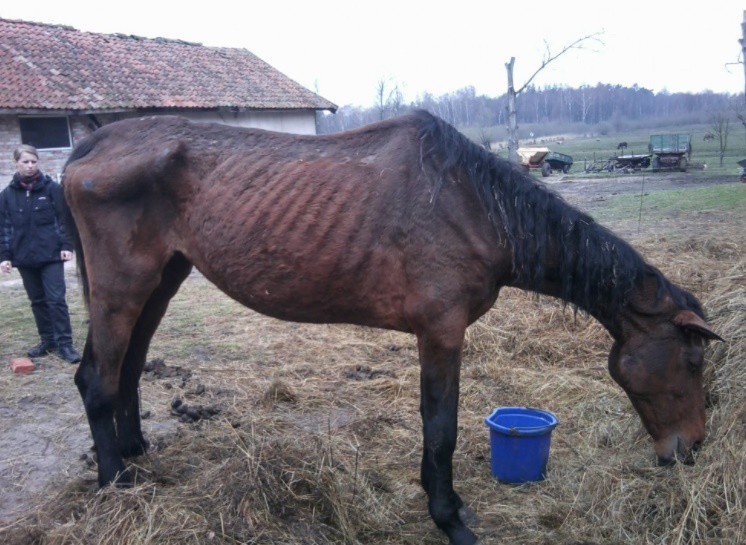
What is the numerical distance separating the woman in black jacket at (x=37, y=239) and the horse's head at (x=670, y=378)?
17.0 feet

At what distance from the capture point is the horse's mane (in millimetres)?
3281

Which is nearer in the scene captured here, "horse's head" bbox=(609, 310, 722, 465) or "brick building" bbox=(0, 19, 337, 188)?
"horse's head" bbox=(609, 310, 722, 465)

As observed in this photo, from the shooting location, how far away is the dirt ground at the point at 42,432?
3.86 meters

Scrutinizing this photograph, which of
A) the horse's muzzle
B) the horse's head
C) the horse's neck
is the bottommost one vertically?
the horse's muzzle

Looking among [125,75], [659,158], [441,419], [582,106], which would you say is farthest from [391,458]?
[582,106]

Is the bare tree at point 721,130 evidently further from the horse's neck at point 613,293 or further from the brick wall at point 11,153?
the horse's neck at point 613,293

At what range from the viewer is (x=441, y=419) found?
10.6ft

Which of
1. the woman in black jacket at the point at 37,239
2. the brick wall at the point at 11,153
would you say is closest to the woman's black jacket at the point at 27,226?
the woman in black jacket at the point at 37,239

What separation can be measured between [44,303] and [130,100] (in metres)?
13.8

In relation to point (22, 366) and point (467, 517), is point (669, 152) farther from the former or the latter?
point (467, 517)

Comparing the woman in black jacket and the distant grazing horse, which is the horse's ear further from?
the woman in black jacket

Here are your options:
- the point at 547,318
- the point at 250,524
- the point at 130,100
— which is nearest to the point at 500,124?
the point at 130,100

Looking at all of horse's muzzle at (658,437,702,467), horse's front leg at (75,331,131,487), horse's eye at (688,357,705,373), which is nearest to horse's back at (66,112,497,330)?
horse's front leg at (75,331,131,487)

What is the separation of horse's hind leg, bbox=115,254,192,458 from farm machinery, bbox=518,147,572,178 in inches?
1159
